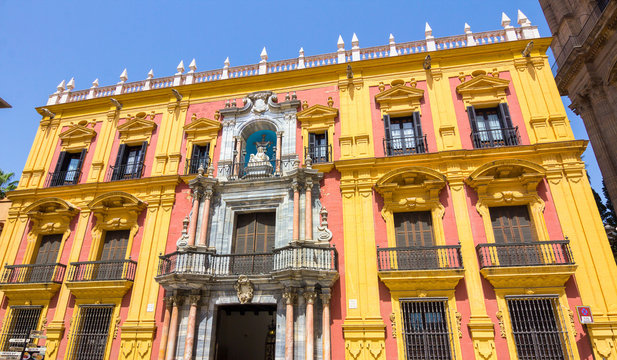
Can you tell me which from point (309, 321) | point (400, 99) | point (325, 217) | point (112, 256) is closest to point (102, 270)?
point (112, 256)

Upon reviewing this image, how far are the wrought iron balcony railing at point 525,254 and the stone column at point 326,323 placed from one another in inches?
180

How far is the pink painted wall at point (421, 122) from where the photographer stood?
1308 cm

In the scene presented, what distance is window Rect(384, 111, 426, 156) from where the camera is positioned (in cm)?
1309

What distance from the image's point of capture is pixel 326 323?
1062 centimetres

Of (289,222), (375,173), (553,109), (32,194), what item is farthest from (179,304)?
(553,109)

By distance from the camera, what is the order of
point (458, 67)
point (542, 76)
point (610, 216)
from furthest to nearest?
point (610, 216), point (458, 67), point (542, 76)

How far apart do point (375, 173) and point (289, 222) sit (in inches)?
132

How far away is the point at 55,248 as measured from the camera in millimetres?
14203

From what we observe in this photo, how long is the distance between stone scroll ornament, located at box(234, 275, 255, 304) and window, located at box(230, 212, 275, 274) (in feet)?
1.24

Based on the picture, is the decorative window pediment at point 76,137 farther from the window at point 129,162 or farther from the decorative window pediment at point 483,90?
the decorative window pediment at point 483,90

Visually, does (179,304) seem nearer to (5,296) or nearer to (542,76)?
(5,296)

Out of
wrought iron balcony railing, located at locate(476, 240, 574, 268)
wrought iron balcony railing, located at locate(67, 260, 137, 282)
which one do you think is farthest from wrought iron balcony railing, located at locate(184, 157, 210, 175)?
wrought iron balcony railing, located at locate(476, 240, 574, 268)

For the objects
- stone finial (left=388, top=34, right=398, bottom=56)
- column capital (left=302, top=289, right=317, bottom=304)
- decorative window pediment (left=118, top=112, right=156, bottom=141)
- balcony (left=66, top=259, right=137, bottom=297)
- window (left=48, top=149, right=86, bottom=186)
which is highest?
stone finial (left=388, top=34, right=398, bottom=56)

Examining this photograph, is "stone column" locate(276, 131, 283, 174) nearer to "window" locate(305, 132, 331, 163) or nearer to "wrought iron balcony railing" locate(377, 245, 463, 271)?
"window" locate(305, 132, 331, 163)
